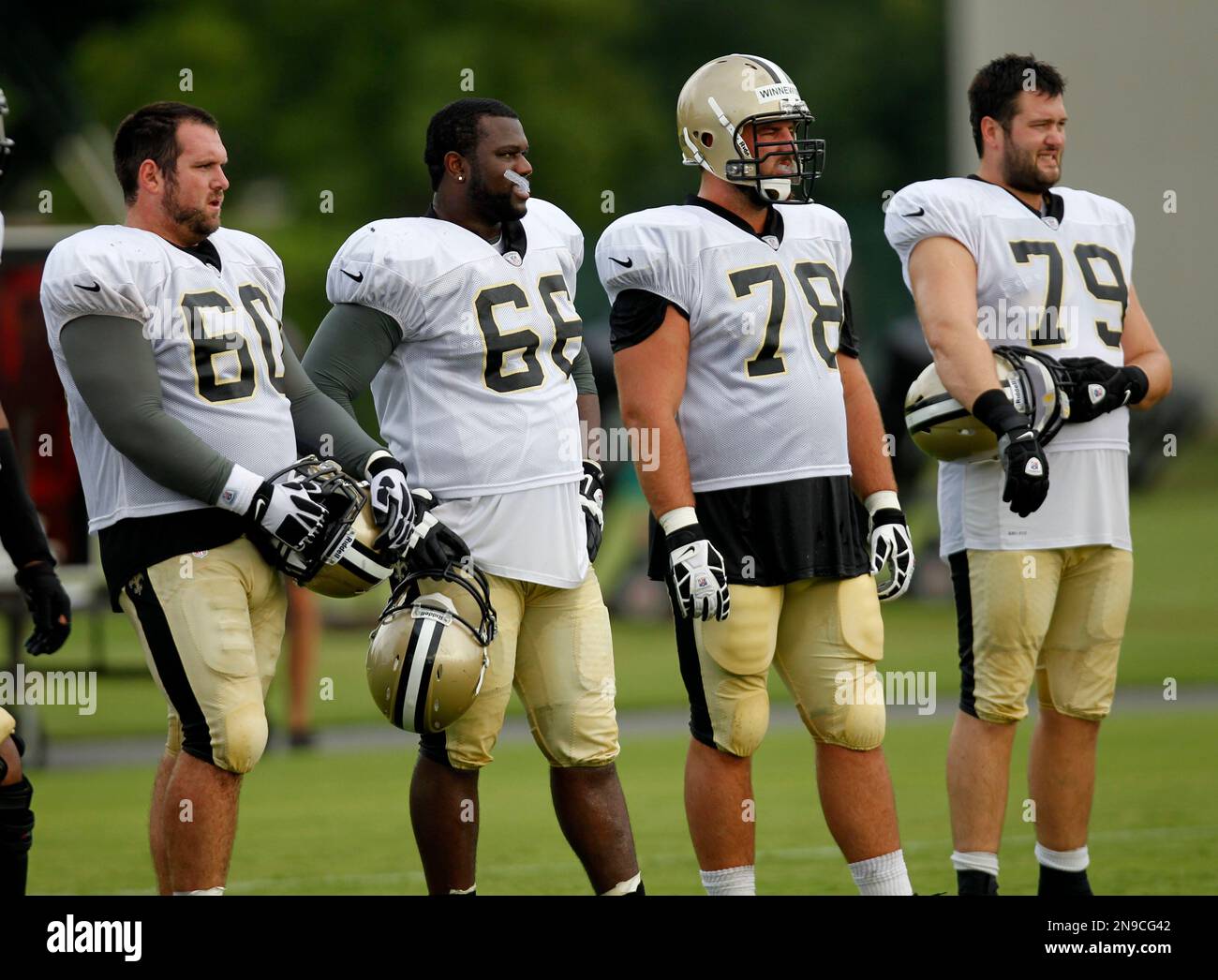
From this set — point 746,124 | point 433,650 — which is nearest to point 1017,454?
point 746,124

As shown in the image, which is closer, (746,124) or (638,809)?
(746,124)

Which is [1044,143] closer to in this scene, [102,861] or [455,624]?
[455,624]

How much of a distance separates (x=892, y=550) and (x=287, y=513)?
140cm

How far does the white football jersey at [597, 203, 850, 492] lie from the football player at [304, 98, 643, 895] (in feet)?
0.81

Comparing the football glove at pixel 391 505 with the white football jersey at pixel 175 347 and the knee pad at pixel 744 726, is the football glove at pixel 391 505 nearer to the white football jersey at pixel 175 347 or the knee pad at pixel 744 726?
the white football jersey at pixel 175 347

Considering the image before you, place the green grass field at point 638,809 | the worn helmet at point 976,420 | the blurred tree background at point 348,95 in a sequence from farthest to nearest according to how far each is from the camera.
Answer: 1. the blurred tree background at point 348,95
2. the green grass field at point 638,809
3. the worn helmet at point 976,420

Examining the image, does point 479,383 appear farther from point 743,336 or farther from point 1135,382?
point 1135,382

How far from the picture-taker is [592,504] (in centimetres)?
440

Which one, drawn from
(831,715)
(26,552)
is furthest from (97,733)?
(831,715)

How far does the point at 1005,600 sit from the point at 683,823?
7.68 ft

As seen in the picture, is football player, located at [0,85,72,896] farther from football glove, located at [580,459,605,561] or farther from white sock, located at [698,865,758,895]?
white sock, located at [698,865,758,895]

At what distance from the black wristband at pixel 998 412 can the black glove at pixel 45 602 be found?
2132 mm

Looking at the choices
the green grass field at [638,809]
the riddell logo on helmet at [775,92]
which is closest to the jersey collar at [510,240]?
the riddell logo on helmet at [775,92]

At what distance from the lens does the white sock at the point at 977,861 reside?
452 centimetres
